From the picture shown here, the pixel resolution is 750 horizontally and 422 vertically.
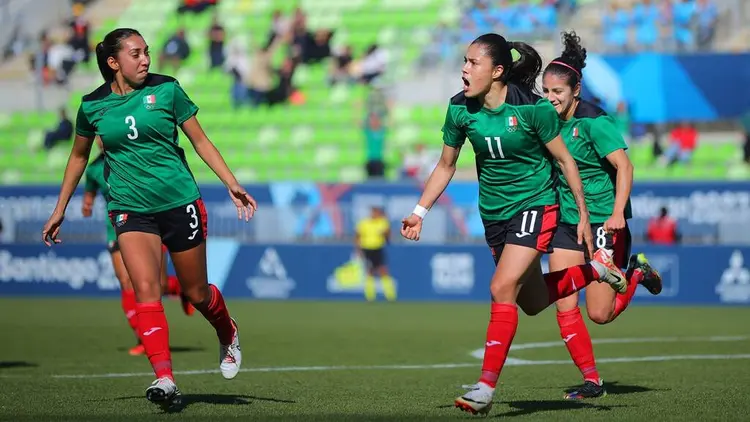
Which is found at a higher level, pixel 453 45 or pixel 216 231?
pixel 453 45

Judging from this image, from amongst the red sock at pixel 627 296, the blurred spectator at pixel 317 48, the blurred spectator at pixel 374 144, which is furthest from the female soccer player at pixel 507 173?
the blurred spectator at pixel 317 48

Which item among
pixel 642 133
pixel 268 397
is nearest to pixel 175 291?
pixel 268 397

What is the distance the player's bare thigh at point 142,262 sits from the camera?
795 cm

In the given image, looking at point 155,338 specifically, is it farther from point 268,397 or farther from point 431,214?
point 431,214

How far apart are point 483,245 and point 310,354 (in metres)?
9.55

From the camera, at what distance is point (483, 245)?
22219mm

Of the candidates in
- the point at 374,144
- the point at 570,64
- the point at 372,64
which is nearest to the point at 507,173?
the point at 570,64

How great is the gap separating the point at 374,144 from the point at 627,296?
677 inches

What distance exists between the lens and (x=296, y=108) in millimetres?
28938

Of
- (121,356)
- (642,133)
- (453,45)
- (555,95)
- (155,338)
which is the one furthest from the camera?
(453,45)

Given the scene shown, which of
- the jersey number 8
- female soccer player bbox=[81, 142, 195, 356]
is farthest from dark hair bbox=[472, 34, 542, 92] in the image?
female soccer player bbox=[81, 142, 195, 356]

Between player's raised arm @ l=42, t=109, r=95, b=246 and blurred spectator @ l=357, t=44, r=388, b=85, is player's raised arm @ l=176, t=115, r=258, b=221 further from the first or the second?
blurred spectator @ l=357, t=44, r=388, b=85

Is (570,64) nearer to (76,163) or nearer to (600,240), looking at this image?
(600,240)

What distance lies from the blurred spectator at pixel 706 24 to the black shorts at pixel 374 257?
7.97 m
